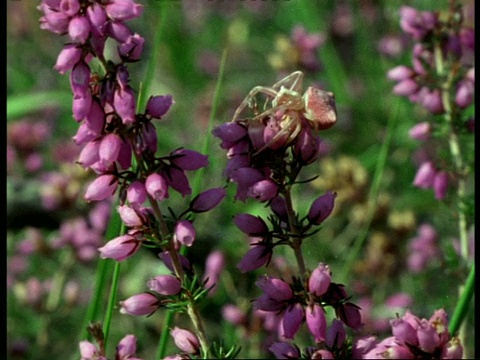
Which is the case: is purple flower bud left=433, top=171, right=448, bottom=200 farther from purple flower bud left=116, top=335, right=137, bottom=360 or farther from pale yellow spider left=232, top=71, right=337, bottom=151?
purple flower bud left=116, top=335, right=137, bottom=360

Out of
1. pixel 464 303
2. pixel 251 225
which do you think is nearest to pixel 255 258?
pixel 251 225

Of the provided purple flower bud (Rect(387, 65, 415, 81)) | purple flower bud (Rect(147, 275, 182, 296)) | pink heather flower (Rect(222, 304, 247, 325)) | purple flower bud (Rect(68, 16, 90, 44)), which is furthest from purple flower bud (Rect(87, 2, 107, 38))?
pink heather flower (Rect(222, 304, 247, 325))

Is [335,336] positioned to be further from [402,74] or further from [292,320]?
[402,74]

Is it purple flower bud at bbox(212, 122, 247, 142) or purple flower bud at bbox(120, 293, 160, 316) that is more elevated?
purple flower bud at bbox(212, 122, 247, 142)

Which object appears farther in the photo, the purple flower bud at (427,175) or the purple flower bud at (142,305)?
the purple flower bud at (427,175)

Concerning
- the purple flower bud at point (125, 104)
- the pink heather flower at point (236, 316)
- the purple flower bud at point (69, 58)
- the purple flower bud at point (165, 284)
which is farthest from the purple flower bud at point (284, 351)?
the pink heather flower at point (236, 316)

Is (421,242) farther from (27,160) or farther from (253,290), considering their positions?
(27,160)

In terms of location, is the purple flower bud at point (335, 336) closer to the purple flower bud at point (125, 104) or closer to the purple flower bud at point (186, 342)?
the purple flower bud at point (186, 342)
